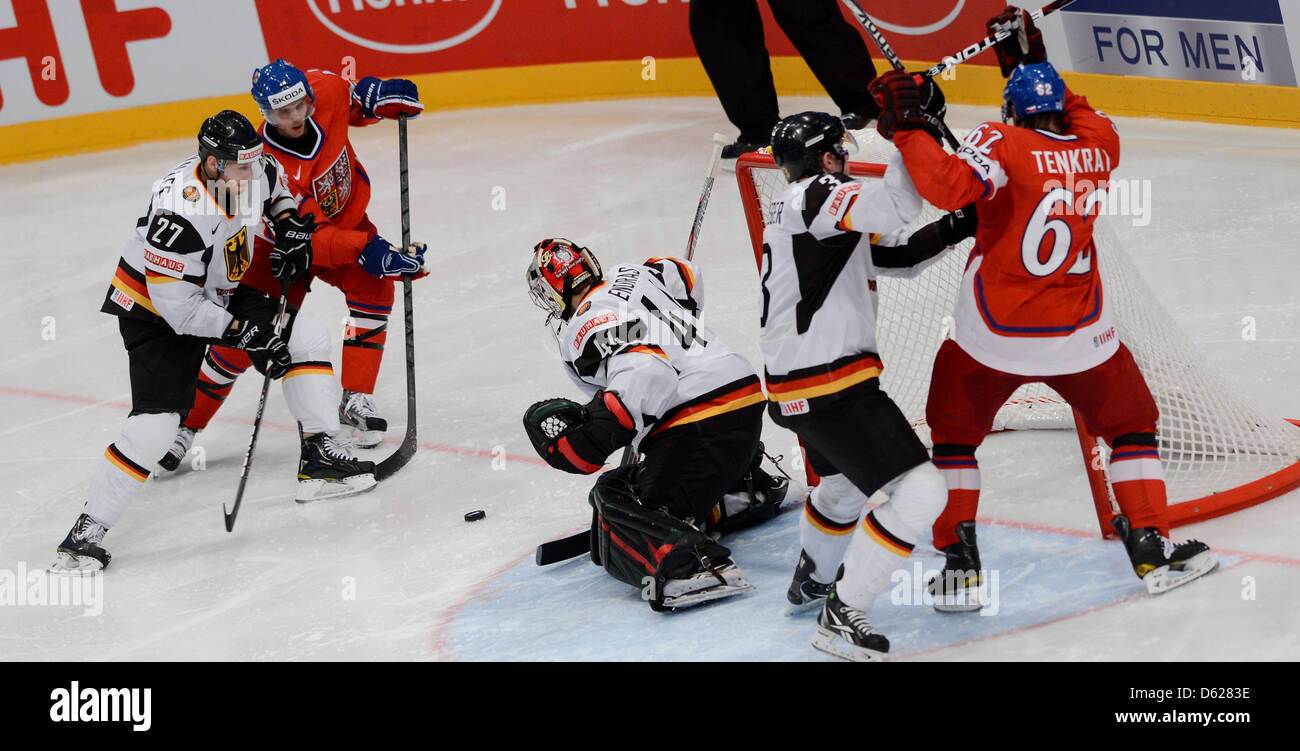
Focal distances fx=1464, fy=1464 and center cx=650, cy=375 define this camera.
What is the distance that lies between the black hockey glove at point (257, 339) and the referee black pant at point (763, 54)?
3470 mm

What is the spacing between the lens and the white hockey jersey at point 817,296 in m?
3.03

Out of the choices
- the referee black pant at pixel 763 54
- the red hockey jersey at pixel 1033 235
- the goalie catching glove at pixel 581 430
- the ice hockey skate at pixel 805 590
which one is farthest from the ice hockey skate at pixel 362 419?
the referee black pant at pixel 763 54

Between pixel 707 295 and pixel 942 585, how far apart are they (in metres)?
2.67

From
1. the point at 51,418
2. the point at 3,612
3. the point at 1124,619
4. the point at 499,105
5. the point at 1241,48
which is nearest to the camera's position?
the point at 1124,619

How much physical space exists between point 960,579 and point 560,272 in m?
1.27

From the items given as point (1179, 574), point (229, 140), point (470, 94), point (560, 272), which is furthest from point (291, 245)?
point (470, 94)

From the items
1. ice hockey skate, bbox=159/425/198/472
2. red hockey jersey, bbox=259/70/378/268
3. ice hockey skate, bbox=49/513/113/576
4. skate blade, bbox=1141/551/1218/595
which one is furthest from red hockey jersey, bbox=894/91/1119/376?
ice hockey skate, bbox=159/425/198/472

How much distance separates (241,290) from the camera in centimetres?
449

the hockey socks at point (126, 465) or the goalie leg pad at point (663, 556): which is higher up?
the hockey socks at point (126, 465)

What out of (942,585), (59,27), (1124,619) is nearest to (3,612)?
(942,585)

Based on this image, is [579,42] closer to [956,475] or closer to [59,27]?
[59,27]

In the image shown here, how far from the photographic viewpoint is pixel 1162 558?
3.16 m

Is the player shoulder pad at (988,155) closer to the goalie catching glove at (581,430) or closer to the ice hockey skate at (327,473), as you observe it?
the goalie catching glove at (581,430)

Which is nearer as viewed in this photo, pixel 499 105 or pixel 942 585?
pixel 942 585
